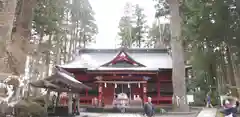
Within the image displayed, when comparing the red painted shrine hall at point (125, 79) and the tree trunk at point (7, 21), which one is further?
the red painted shrine hall at point (125, 79)

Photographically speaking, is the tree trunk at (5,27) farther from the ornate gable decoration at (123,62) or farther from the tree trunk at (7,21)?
the ornate gable decoration at (123,62)

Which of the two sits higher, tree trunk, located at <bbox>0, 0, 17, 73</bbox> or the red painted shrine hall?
tree trunk, located at <bbox>0, 0, 17, 73</bbox>

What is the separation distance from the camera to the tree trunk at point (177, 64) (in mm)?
15961

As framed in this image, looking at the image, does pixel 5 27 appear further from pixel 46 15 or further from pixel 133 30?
pixel 133 30

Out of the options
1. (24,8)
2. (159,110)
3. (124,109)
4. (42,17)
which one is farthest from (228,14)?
(42,17)

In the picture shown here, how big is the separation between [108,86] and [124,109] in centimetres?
371

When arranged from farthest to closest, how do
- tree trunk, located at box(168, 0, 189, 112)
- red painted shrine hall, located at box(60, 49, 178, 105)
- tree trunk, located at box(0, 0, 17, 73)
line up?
red painted shrine hall, located at box(60, 49, 178, 105) < tree trunk, located at box(168, 0, 189, 112) < tree trunk, located at box(0, 0, 17, 73)

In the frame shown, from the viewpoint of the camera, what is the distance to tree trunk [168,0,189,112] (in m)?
16.0

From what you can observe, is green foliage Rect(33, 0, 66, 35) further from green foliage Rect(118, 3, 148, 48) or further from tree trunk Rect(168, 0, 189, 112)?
green foliage Rect(118, 3, 148, 48)

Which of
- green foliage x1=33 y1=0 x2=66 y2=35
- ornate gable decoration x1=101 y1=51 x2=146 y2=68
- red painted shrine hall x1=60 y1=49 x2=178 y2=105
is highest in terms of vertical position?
green foliage x1=33 y1=0 x2=66 y2=35

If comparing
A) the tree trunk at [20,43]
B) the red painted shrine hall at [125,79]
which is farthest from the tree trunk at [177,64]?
the tree trunk at [20,43]

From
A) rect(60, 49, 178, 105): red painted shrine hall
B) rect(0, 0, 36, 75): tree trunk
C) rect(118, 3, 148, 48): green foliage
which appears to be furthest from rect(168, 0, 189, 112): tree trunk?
rect(118, 3, 148, 48): green foliage

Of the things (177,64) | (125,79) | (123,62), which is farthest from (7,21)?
(123,62)

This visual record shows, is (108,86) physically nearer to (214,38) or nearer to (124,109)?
(124,109)
